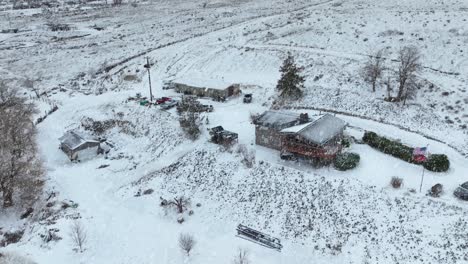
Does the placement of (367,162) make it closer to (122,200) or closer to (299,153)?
(299,153)

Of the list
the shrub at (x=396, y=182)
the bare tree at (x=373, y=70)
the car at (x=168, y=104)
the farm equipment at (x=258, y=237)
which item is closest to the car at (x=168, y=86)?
the car at (x=168, y=104)

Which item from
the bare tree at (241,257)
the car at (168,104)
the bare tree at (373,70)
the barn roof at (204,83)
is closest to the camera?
the bare tree at (241,257)

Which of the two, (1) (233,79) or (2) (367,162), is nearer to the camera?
(2) (367,162)

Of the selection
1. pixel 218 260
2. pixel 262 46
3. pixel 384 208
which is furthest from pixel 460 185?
pixel 262 46

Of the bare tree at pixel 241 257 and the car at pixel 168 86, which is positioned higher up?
the car at pixel 168 86

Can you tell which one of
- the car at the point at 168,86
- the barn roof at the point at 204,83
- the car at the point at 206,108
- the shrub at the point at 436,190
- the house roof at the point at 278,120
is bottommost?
the shrub at the point at 436,190

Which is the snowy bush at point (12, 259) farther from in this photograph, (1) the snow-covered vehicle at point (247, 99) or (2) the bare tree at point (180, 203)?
(1) the snow-covered vehicle at point (247, 99)

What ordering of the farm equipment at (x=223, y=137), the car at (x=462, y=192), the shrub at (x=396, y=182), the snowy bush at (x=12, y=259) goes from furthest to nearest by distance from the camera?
the farm equipment at (x=223, y=137)
the shrub at (x=396, y=182)
the car at (x=462, y=192)
the snowy bush at (x=12, y=259)

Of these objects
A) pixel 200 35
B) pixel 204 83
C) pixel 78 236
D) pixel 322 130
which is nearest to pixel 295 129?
pixel 322 130
